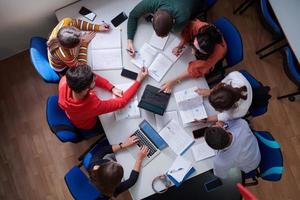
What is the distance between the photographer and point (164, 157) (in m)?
2.77

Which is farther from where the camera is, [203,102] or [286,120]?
[286,120]

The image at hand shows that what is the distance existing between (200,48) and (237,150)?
839 mm

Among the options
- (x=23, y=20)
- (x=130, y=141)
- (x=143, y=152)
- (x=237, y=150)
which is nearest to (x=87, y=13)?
(x=23, y=20)

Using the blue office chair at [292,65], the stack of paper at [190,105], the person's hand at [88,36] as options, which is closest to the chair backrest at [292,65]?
the blue office chair at [292,65]

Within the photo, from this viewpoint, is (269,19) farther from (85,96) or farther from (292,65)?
(85,96)

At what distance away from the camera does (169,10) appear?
2.82m

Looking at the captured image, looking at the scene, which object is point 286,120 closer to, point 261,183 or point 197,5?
point 261,183

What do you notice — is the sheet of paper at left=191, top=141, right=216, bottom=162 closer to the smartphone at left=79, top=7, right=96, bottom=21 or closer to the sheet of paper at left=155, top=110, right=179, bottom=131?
the sheet of paper at left=155, top=110, right=179, bottom=131

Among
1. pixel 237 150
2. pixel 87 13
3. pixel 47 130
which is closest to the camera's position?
pixel 237 150

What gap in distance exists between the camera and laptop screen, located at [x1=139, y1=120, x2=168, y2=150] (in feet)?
9.12

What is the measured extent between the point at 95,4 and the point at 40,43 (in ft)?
2.01

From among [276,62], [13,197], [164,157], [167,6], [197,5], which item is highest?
[167,6]

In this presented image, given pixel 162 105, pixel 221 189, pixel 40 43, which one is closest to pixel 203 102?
pixel 162 105

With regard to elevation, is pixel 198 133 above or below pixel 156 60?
below
